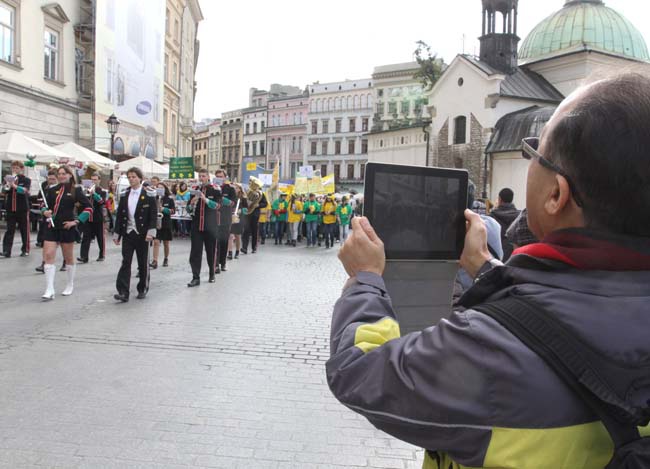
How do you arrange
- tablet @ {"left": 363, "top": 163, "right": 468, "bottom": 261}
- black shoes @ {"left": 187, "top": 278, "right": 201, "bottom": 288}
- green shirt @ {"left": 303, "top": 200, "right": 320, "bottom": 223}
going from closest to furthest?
1. tablet @ {"left": 363, "top": 163, "right": 468, "bottom": 261}
2. black shoes @ {"left": 187, "top": 278, "right": 201, "bottom": 288}
3. green shirt @ {"left": 303, "top": 200, "right": 320, "bottom": 223}

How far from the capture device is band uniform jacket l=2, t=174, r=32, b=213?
14380 mm

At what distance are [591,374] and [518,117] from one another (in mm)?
43609

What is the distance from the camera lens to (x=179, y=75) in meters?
46.8

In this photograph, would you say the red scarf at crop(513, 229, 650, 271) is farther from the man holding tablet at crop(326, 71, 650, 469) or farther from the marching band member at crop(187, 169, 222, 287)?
the marching band member at crop(187, 169, 222, 287)

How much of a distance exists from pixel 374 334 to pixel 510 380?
1.16 feet

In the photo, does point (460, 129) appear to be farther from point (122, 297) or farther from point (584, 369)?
point (584, 369)

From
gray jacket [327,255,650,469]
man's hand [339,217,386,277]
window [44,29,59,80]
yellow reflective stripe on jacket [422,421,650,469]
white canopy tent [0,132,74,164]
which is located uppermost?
window [44,29,59,80]

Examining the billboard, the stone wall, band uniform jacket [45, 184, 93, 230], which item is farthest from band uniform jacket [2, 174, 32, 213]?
the stone wall

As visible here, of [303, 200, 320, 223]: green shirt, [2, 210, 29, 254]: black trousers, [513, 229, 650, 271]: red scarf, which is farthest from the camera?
[303, 200, 320, 223]: green shirt

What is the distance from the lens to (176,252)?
58.8 ft

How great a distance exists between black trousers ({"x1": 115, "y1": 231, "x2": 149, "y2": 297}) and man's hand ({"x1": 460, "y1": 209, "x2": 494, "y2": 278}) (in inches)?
319

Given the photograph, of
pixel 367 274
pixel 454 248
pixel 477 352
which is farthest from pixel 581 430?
pixel 454 248

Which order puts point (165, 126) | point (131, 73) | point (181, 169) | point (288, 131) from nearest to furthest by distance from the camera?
point (181, 169)
point (131, 73)
point (165, 126)
point (288, 131)

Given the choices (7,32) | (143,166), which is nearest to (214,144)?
(143,166)
